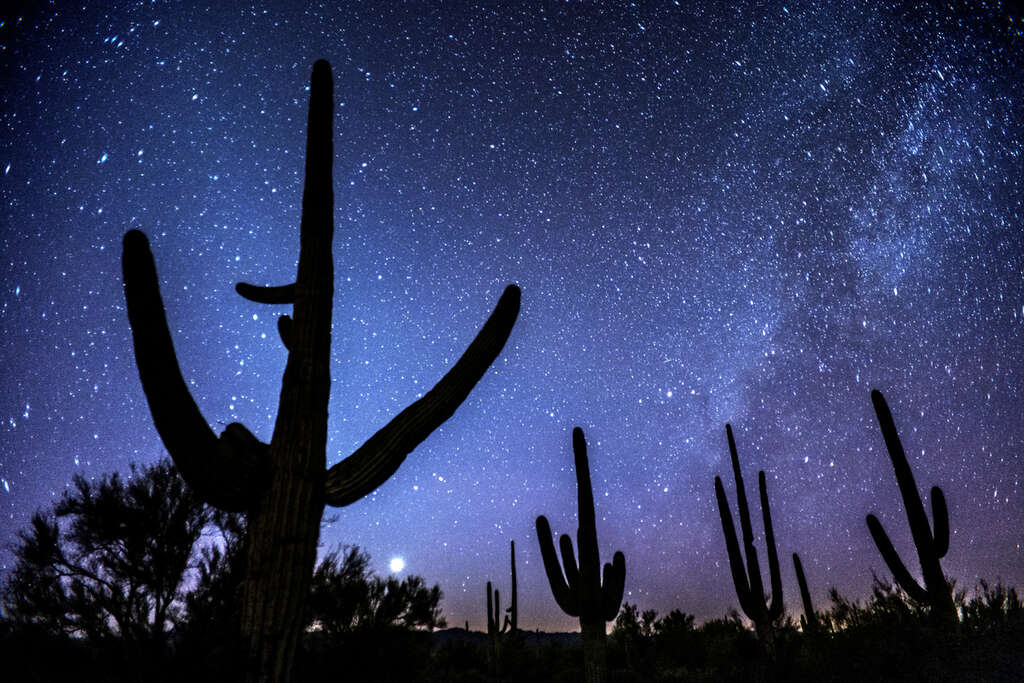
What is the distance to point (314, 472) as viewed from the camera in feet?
8.94

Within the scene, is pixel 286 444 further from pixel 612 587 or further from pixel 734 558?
pixel 734 558

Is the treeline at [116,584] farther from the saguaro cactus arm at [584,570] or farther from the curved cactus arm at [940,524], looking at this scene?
the curved cactus arm at [940,524]

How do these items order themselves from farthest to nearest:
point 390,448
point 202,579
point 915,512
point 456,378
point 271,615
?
point 915,512 → point 202,579 → point 456,378 → point 390,448 → point 271,615

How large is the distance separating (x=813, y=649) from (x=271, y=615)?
12.6 metres

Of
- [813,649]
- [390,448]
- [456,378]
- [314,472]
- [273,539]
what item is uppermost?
[456,378]

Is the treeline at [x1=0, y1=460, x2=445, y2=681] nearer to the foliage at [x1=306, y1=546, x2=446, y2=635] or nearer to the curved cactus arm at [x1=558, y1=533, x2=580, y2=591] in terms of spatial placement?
the foliage at [x1=306, y1=546, x2=446, y2=635]

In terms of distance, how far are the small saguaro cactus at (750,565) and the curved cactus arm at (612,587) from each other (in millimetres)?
4697

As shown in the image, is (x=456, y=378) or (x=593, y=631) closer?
(x=456, y=378)

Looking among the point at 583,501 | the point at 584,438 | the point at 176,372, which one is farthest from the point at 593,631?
the point at 176,372

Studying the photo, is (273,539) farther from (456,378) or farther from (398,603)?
(398,603)

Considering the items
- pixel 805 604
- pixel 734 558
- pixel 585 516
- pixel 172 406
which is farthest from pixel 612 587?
pixel 805 604

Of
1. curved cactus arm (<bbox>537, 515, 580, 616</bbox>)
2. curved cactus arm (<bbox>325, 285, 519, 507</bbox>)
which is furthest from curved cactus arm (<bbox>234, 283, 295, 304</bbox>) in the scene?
curved cactus arm (<bbox>537, 515, 580, 616</bbox>)

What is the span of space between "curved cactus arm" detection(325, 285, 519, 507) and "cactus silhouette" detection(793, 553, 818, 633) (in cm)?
1575

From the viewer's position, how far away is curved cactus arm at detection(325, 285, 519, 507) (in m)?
2.89
